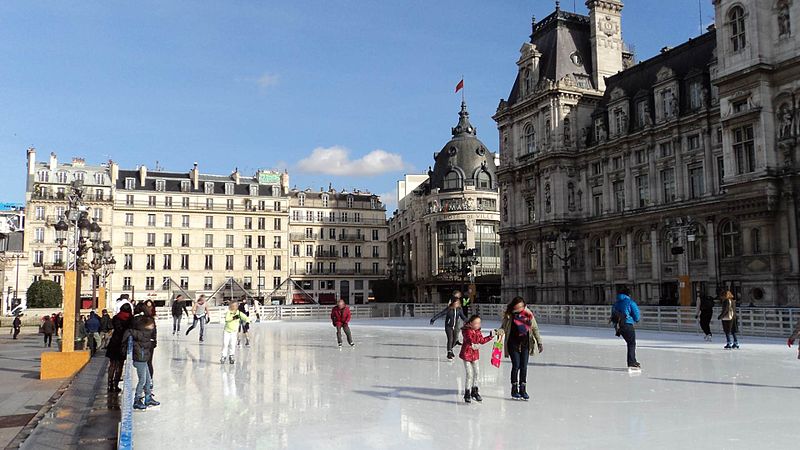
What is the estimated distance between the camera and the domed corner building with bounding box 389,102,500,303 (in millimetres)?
80938

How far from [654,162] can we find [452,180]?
4367 cm

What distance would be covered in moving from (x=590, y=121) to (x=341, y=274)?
43516 mm

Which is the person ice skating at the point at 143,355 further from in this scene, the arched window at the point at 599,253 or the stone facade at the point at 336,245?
the stone facade at the point at 336,245

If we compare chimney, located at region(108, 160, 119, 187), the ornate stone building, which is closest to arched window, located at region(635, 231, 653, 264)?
the ornate stone building

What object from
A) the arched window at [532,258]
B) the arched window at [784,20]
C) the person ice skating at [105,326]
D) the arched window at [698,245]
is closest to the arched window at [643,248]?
the arched window at [698,245]

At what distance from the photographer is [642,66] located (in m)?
48.4

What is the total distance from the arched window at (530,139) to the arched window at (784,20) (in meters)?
22.6

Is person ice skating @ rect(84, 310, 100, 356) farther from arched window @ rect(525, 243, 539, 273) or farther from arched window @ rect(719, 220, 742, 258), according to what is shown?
arched window @ rect(525, 243, 539, 273)

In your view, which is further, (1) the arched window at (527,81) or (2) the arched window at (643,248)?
(1) the arched window at (527,81)

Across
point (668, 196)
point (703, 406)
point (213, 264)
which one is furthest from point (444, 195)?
point (703, 406)

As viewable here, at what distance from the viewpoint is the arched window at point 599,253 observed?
48.1 m

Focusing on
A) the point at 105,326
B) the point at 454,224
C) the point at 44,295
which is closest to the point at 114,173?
the point at 44,295

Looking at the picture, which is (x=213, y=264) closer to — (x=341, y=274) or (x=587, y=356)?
(x=341, y=274)

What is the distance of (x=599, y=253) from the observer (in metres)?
48.8
